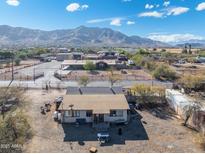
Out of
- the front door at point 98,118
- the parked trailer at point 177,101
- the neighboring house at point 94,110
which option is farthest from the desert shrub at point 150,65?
the front door at point 98,118

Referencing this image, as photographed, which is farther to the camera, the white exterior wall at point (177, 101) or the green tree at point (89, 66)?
the green tree at point (89, 66)

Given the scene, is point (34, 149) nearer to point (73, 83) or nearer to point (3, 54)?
point (73, 83)

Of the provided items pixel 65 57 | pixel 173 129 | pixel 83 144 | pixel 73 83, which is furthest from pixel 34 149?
pixel 65 57

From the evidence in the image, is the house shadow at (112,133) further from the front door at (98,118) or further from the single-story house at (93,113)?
the front door at (98,118)

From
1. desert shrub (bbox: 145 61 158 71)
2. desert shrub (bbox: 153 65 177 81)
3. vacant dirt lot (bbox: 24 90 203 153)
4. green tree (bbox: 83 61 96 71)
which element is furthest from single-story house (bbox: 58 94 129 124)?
desert shrub (bbox: 145 61 158 71)

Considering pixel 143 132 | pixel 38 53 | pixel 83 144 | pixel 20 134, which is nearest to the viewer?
pixel 20 134

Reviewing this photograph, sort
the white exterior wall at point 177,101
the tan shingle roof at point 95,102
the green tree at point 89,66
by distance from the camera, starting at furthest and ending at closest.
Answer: the green tree at point 89,66, the white exterior wall at point 177,101, the tan shingle roof at point 95,102

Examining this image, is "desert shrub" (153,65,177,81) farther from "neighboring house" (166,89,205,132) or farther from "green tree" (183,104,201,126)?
"green tree" (183,104,201,126)
